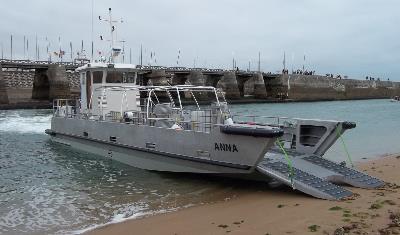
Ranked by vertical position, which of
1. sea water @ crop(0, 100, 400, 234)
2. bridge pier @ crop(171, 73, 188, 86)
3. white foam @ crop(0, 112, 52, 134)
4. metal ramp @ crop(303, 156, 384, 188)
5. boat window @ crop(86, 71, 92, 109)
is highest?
bridge pier @ crop(171, 73, 188, 86)

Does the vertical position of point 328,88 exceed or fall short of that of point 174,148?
it exceeds it

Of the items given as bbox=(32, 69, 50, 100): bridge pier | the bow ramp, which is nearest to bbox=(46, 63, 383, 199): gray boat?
the bow ramp

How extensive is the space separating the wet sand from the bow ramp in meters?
0.30

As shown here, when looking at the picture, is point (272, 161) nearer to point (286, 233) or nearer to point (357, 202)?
point (357, 202)

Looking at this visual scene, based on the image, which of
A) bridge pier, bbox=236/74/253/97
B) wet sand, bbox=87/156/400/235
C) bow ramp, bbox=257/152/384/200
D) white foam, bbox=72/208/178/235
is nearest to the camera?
wet sand, bbox=87/156/400/235

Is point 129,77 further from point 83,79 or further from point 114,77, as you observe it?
point 83,79

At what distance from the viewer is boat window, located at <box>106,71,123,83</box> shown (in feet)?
67.1

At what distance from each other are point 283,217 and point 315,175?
3420mm

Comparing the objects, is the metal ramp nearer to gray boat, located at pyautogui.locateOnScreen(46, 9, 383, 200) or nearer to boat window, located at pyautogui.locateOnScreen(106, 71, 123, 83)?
gray boat, located at pyautogui.locateOnScreen(46, 9, 383, 200)

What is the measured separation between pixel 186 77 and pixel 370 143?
5879cm

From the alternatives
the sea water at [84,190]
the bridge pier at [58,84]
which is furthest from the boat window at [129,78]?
the bridge pier at [58,84]

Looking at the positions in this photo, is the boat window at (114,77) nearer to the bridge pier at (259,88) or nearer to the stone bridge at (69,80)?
the stone bridge at (69,80)

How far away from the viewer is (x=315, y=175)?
12.2 meters

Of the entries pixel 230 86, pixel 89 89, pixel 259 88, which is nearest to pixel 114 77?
pixel 89 89
